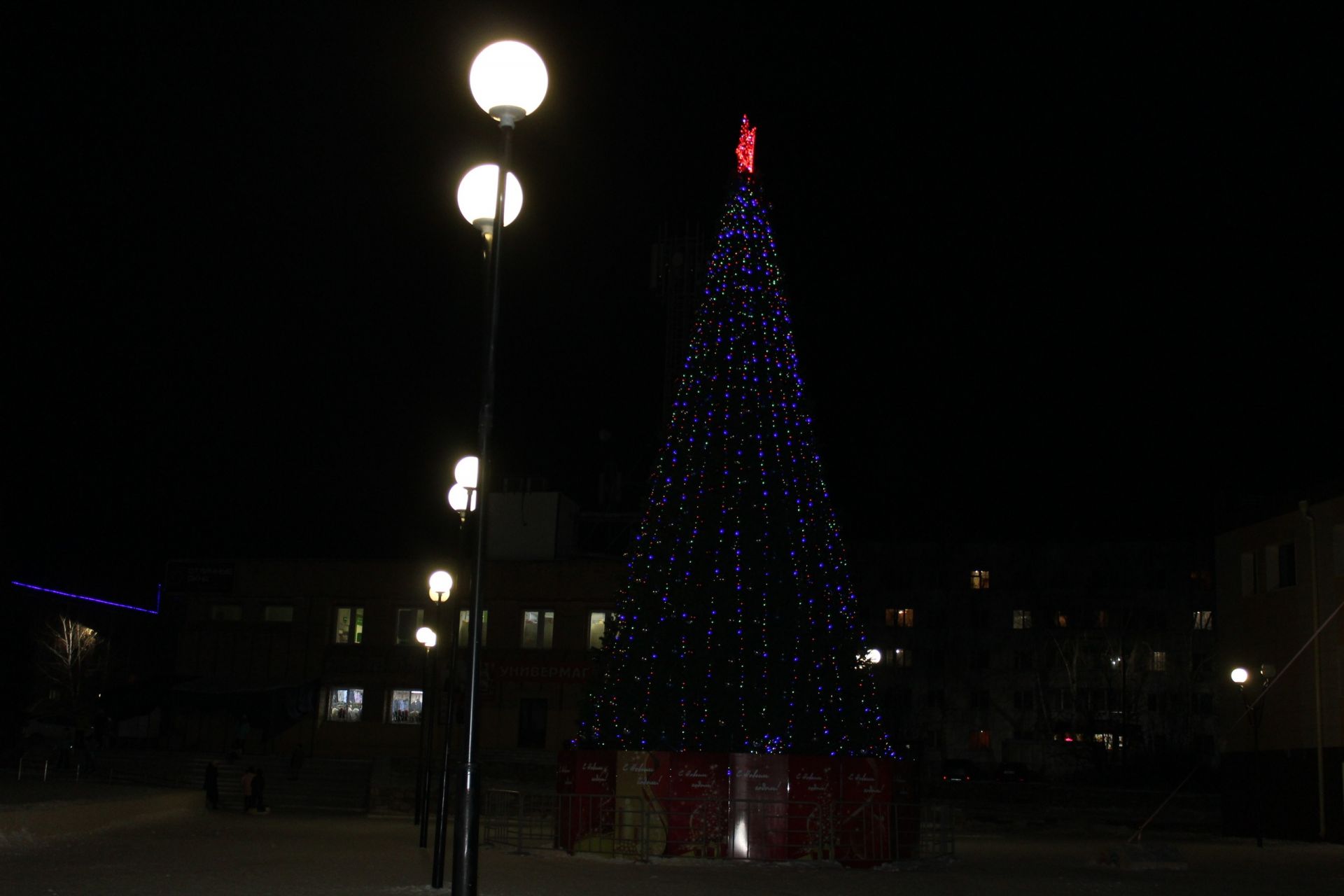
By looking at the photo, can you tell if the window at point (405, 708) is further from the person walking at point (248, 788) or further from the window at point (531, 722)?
the person walking at point (248, 788)

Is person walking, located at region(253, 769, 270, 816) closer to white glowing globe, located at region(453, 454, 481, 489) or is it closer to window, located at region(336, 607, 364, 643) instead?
white glowing globe, located at region(453, 454, 481, 489)

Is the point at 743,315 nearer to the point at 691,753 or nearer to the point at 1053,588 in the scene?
the point at 691,753

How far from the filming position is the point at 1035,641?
6519cm

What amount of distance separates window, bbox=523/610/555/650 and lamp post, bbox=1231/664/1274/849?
2469 centimetres

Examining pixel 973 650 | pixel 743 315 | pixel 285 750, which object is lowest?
pixel 285 750

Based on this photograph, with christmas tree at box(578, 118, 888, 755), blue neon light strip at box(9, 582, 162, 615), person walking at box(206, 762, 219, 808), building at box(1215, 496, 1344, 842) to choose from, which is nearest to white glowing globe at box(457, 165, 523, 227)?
christmas tree at box(578, 118, 888, 755)

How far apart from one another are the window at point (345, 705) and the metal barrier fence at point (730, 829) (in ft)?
106

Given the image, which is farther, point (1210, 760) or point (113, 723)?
point (1210, 760)

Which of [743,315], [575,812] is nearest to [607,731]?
[575,812]

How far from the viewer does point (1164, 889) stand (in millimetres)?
16391

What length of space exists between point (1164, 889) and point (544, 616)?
35272 mm

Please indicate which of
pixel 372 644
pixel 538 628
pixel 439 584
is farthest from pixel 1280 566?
pixel 372 644

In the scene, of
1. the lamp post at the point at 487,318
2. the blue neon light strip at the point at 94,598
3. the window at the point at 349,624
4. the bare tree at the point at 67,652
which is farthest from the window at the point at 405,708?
the lamp post at the point at 487,318

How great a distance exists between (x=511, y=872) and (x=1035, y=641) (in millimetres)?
53548
